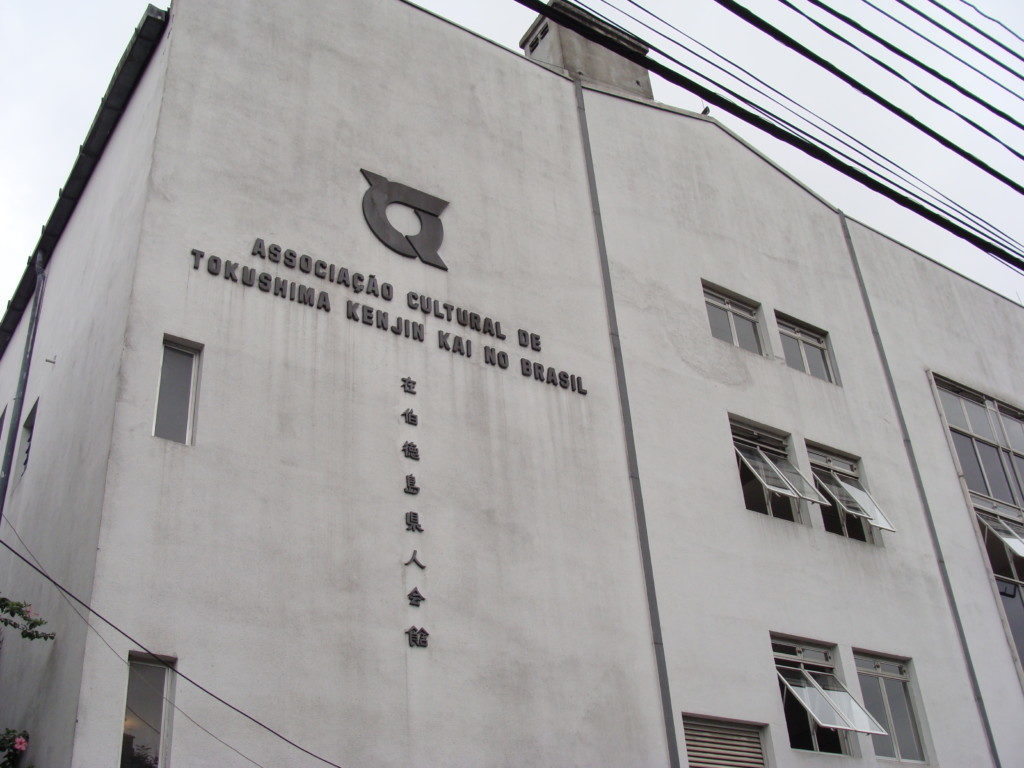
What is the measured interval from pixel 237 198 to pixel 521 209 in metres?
4.84

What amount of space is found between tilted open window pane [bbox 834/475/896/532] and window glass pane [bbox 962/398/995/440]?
538cm

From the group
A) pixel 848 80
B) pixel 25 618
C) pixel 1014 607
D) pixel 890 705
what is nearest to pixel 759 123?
pixel 848 80

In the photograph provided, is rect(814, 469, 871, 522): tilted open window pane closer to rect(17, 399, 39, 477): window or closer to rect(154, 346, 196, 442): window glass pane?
rect(154, 346, 196, 442): window glass pane

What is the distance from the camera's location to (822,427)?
63.6 ft

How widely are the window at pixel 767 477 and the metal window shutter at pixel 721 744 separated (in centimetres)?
364

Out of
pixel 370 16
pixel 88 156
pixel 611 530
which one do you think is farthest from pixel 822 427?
pixel 88 156

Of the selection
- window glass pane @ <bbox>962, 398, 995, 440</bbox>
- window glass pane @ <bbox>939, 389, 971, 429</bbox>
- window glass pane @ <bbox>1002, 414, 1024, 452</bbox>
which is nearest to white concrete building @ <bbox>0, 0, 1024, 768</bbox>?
window glass pane @ <bbox>939, 389, 971, 429</bbox>

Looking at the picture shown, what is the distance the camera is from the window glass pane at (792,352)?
2017cm

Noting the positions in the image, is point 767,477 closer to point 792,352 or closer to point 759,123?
point 792,352

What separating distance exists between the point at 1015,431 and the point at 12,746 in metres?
20.8

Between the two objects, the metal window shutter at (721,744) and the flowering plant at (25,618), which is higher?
the flowering plant at (25,618)

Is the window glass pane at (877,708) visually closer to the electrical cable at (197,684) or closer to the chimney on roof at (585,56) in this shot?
the electrical cable at (197,684)

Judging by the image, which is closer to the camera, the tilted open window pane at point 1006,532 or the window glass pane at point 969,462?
the tilted open window pane at point 1006,532

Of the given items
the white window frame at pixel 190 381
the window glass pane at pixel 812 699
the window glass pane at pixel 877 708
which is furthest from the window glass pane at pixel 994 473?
the white window frame at pixel 190 381
